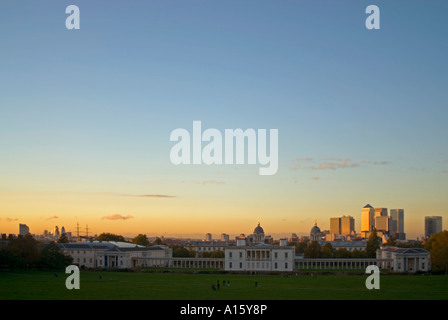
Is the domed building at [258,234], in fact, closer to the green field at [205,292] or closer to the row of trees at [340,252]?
the row of trees at [340,252]

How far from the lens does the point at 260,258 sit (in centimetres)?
11456

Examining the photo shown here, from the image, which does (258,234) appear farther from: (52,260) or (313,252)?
(52,260)

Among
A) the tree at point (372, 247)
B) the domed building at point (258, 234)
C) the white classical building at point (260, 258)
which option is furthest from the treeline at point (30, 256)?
the domed building at point (258, 234)

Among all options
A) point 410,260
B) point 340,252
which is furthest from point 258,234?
point 410,260

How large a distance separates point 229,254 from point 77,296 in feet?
216

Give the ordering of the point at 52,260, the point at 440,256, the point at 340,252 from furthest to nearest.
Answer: the point at 340,252
the point at 52,260
the point at 440,256

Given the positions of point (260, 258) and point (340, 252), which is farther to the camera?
point (340, 252)

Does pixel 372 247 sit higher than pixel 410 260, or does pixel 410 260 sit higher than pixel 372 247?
pixel 410 260

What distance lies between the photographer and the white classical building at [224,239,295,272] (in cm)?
11312

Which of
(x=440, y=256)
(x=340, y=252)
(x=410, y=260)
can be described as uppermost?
(x=440, y=256)

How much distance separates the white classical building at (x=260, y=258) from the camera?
371 feet
